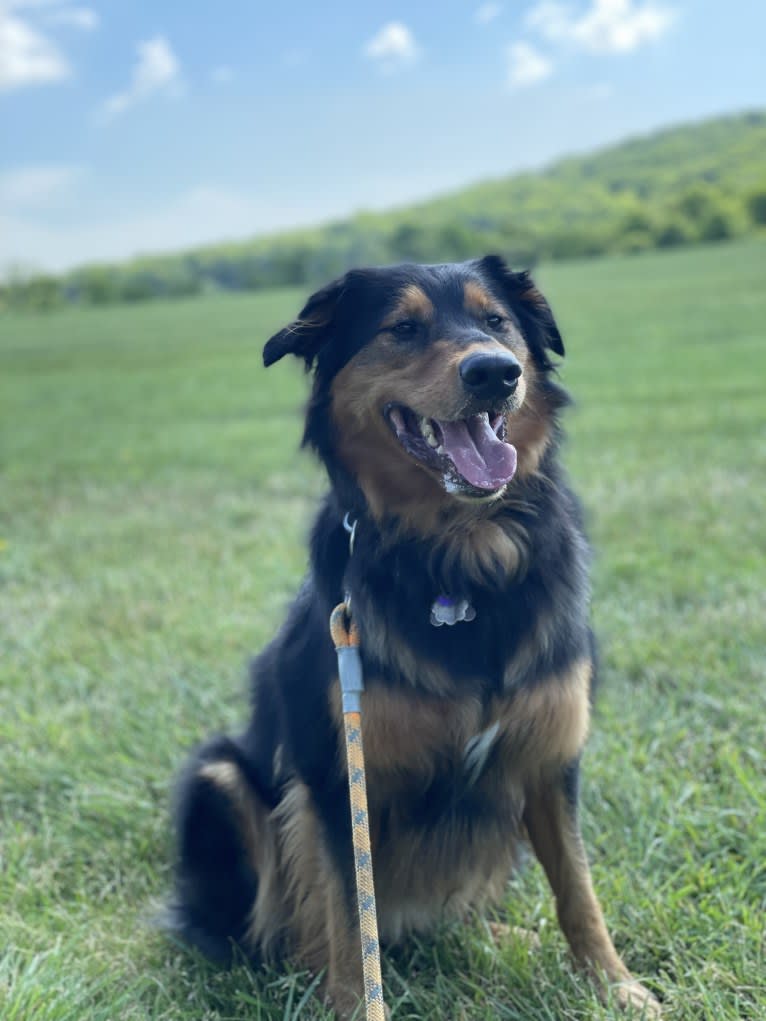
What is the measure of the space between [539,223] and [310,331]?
96303mm

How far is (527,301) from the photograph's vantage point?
281 centimetres

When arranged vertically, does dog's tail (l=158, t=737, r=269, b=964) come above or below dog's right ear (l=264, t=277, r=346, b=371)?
below

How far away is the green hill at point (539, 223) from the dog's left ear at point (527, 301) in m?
59.7

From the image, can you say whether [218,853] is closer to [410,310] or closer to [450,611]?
[450,611]

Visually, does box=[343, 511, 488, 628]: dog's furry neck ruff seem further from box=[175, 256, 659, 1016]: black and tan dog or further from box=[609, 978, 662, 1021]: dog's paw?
box=[609, 978, 662, 1021]: dog's paw

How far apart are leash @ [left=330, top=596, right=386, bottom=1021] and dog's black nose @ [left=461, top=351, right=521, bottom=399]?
65 centimetres

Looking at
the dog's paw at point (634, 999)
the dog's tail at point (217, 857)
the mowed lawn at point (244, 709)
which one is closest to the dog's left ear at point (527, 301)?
the mowed lawn at point (244, 709)

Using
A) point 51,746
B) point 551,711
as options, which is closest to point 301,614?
point 551,711

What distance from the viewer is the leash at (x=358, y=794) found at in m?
2.06

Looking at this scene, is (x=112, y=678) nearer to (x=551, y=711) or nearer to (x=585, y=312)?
(x=551, y=711)

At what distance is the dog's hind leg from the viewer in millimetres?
2779

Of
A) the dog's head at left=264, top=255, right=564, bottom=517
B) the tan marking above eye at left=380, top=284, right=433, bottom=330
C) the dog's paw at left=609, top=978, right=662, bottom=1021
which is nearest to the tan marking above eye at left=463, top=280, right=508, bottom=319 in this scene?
the dog's head at left=264, top=255, right=564, bottom=517

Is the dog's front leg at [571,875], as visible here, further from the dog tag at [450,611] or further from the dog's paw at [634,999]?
the dog tag at [450,611]

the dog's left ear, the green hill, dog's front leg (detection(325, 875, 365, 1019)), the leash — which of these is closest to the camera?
the leash
